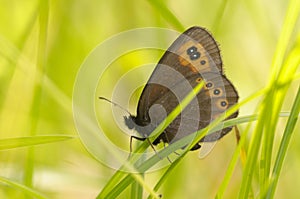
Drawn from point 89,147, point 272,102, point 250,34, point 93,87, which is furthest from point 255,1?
point 272,102

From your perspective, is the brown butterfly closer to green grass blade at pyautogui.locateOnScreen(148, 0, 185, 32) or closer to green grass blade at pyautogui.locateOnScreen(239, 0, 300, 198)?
green grass blade at pyautogui.locateOnScreen(148, 0, 185, 32)

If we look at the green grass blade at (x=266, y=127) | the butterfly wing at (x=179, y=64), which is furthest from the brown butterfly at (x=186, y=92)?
the green grass blade at (x=266, y=127)

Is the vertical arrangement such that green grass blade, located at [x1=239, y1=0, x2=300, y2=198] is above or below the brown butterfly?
below

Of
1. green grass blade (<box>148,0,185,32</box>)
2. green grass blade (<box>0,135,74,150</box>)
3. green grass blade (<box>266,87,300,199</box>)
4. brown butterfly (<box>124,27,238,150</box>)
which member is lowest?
green grass blade (<box>266,87,300,199</box>)

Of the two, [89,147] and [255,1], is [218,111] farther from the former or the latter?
[255,1]

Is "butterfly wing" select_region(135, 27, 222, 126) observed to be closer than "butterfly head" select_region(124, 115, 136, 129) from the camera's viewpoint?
Yes

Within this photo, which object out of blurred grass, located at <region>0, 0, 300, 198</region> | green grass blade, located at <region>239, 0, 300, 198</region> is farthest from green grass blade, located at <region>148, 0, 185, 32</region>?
green grass blade, located at <region>239, 0, 300, 198</region>
